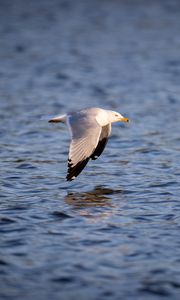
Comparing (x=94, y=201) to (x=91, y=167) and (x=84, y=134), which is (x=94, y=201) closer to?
(x=84, y=134)

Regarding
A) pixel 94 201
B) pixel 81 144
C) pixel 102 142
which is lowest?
pixel 94 201

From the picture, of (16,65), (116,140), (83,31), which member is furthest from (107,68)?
(116,140)

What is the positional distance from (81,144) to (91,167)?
1479 millimetres

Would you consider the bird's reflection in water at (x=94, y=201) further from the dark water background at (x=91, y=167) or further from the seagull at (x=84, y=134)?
the seagull at (x=84, y=134)

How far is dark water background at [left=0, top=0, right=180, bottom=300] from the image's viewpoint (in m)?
5.77

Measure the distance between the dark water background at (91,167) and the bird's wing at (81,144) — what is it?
14.1 inches

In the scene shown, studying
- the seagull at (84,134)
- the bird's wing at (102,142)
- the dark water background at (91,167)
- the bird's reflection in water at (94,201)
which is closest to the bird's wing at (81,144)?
the seagull at (84,134)

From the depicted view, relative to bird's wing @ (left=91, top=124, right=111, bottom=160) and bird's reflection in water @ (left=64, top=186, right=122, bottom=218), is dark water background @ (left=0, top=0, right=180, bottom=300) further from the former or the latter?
bird's wing @ (left=91, top=124, right=111, bottom=160)

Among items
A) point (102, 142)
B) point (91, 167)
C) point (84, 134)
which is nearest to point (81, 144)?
point (84, 134)

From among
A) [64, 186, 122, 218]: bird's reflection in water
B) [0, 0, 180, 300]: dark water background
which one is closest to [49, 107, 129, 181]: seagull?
[64, 186, 122, 218]: bird's reflection in water

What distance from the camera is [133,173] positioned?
8.80m

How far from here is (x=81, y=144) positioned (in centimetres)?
769

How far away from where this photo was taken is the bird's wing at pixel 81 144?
7605 millimetres

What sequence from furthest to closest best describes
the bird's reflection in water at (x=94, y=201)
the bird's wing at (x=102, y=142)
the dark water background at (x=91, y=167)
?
the bird's wing at (x=102, y=142) → the bird's reflection in water at (x=94, y=201) → the dark water background at (x=91, y=167)
